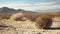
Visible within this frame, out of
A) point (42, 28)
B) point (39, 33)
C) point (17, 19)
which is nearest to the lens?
point (39, 33)

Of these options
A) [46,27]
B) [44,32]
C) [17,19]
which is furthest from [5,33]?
[17,19]

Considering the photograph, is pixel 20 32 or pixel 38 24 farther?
pixel 38 24

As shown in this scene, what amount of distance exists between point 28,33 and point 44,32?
2.88 ft

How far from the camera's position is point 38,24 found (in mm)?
14984

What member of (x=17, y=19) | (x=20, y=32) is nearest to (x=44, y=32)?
(x=20, y=32)

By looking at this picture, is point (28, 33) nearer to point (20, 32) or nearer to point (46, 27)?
point (20, 32)

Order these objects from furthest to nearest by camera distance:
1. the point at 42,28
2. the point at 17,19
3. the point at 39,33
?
1. the point at 17,19
2. the point at 42,28
3. the point at 39,33

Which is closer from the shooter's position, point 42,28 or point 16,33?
point 16,33

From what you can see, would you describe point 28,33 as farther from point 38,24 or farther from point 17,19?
point 17,19

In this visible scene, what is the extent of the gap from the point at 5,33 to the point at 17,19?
384 inches

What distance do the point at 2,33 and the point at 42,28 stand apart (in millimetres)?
2871

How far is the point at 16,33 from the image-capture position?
12.8 meters

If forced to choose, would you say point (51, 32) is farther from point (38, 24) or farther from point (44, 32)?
point (38, 24)

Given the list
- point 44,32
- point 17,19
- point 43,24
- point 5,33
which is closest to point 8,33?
point 5,33
